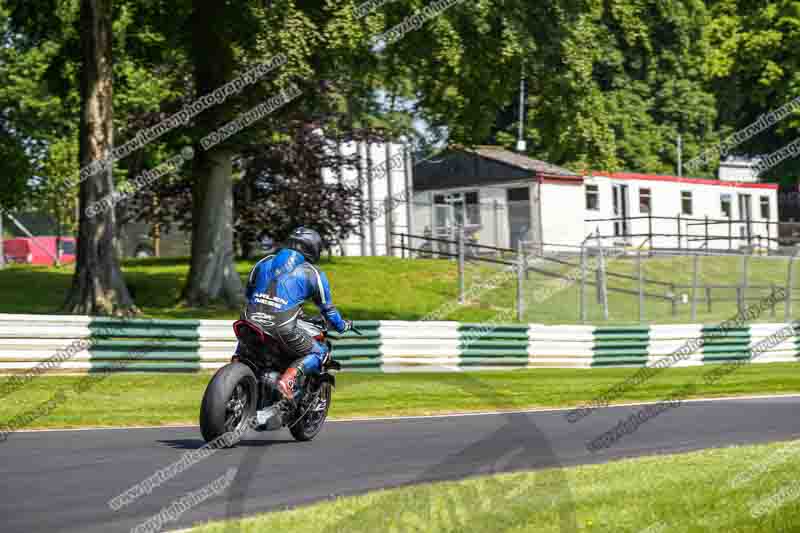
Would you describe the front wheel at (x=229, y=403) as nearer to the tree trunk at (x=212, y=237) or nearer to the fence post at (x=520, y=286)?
the tree trunk at (x=212, y=237)

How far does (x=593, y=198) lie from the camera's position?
156ft

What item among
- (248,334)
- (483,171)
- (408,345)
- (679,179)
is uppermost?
(483,171)

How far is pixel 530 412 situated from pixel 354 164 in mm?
23604

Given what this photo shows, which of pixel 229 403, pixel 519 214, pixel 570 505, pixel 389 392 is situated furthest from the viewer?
pixel 519 214

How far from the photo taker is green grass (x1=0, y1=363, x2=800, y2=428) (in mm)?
14531

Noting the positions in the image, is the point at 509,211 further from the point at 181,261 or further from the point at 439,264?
the point at 181,261

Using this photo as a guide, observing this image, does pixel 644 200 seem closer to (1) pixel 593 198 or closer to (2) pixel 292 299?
(1) pixel 593 198

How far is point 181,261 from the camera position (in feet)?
128

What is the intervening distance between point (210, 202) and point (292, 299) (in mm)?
17740

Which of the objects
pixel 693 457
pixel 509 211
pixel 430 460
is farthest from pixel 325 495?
pixel 509 211

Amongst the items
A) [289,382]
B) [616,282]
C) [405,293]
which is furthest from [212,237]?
[289,382]

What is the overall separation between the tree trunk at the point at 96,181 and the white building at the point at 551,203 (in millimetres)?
18795

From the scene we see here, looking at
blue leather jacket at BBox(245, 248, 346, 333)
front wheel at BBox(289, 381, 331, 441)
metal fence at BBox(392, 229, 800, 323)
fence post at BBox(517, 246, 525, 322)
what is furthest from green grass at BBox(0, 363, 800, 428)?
metal fence at BBox(392, 229, 800, 323)

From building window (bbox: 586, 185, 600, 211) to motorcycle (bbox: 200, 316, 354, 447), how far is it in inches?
1423
